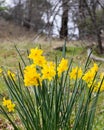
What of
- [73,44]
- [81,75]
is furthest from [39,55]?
[73,44]

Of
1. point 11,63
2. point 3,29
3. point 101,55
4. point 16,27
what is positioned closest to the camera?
point 11,63

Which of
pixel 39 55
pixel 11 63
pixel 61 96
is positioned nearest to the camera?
pixel 39 55

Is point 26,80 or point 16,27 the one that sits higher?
point 26,80

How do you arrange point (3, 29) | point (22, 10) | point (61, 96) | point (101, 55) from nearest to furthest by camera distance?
point (61, 96), point (101, 55), point (3, 29), point (22, 10)

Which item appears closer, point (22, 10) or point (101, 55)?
point (101, 55)

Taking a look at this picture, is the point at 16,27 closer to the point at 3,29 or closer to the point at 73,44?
the point at 3,29

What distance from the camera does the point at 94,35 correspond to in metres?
15.5

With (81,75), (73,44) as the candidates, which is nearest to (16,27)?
(73,44)

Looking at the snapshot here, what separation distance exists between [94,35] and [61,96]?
12534 millimetres

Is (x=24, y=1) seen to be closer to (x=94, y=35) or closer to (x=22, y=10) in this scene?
(x=22, y=10)

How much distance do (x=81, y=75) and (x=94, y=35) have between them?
40.8 feet

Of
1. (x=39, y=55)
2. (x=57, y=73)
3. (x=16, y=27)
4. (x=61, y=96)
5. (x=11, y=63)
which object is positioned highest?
(x=39, y=55)

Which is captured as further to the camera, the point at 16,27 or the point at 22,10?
the point at 22,10

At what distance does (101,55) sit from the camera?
15188 millimetres
